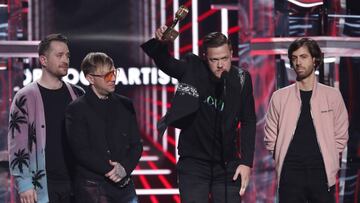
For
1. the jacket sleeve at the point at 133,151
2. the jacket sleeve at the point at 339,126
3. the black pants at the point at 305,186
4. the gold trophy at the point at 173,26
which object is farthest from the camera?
the jacket sleeve at the point at 339,126

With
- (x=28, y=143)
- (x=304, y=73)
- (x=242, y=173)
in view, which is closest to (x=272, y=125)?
(x=304, y=73)

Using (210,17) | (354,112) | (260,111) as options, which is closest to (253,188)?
(260,111)

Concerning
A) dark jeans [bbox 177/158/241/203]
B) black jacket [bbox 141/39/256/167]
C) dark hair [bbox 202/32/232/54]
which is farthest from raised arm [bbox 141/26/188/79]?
dark jeans [bbox 177/158/241/203]

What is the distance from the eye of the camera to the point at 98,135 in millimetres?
3949

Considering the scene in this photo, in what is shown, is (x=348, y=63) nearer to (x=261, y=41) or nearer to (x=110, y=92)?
(x=261, y=41)

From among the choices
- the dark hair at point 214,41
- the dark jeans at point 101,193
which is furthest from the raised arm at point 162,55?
the dark jeans at point 101,193

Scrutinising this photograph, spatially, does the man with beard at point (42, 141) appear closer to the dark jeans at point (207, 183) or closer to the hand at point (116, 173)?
the hand at point (116, 173)

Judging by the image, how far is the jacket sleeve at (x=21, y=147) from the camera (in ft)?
13.2

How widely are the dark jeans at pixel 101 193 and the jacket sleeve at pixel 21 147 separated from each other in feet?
1.07

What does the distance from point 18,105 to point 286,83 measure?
228 cm

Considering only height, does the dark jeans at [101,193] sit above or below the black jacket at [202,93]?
below

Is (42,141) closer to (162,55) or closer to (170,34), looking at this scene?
(162,55)

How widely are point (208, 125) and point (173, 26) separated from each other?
26.8 inches

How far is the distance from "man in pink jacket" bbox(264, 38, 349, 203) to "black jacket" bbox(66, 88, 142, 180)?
0.99 metres
